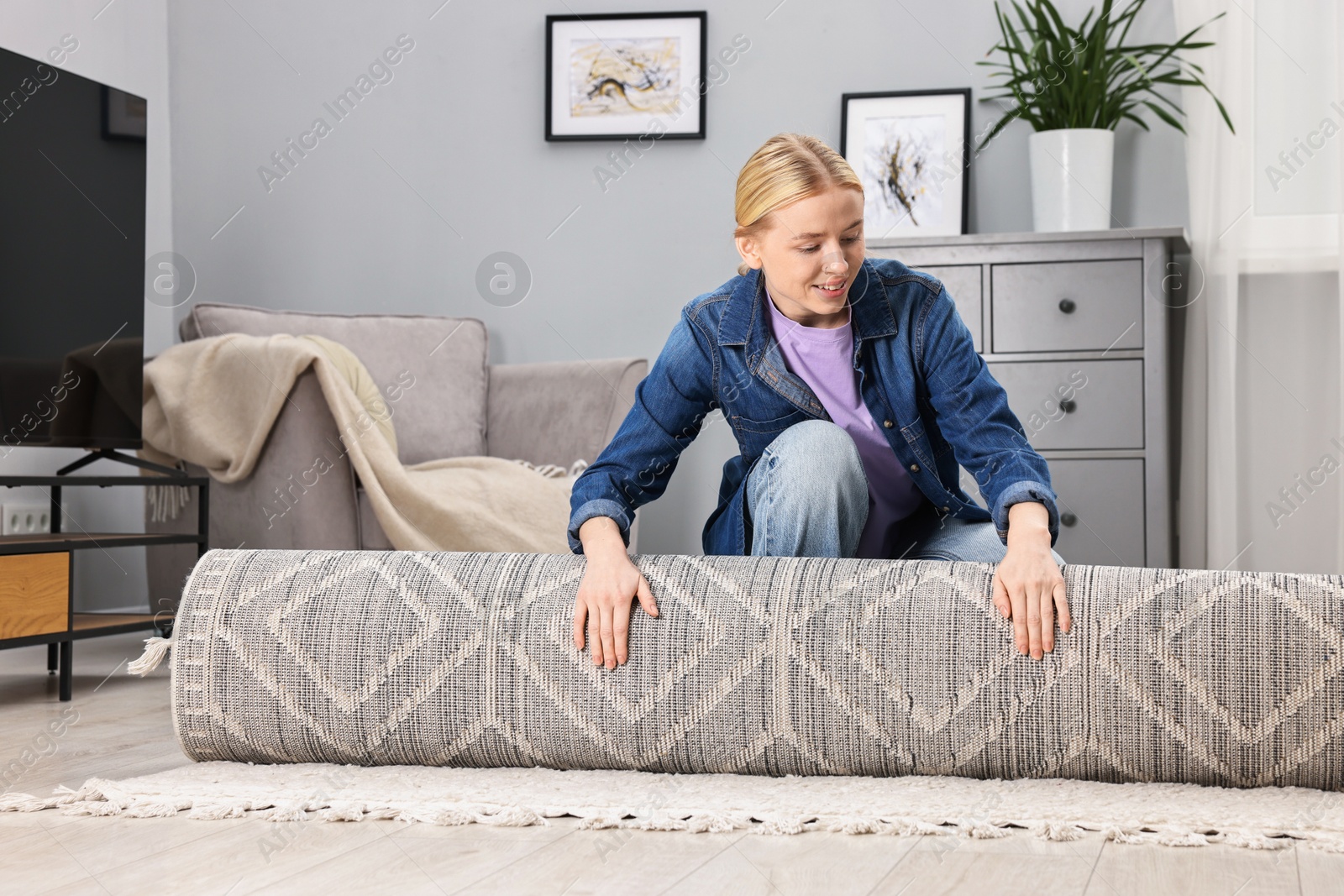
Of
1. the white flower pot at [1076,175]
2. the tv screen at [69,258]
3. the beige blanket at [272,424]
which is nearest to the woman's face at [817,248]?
the beige blanket at [272,424]

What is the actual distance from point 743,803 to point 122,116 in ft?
6.00

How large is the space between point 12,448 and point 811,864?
238 centimetres

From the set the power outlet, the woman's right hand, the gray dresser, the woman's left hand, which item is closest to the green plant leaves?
the gray dresser

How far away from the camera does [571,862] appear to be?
0.91 meters

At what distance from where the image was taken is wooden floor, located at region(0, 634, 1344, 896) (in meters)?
0.85

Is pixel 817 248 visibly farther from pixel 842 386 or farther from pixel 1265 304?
pixel 1265 304

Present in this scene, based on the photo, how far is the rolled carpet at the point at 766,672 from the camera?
1.06 meters

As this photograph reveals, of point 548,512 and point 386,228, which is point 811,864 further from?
point 386,228

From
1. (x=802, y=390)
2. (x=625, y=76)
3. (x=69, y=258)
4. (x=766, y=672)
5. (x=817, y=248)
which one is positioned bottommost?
(x=766, y=672)

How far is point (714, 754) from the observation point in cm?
115

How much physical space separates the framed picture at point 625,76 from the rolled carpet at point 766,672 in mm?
2121

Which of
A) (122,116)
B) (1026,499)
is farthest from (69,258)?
(1026,499)

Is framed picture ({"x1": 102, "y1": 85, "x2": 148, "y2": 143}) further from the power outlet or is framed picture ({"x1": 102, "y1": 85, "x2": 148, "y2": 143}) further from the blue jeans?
A: the blue jeans

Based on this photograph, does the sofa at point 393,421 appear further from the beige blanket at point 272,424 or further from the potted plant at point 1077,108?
the potted plant at point 1077,108
